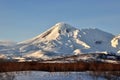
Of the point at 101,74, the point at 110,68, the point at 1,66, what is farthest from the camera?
the point at 110,68

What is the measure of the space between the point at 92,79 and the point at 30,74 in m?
6.22

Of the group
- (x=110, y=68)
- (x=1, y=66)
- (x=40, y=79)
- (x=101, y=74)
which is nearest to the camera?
(x=40, y=79)

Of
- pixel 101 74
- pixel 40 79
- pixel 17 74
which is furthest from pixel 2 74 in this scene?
pixel 101 74

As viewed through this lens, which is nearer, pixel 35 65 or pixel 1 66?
pixel 1 66

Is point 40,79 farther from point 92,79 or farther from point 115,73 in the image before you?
point 115,73

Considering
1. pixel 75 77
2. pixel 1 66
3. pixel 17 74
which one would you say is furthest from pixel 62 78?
pixel 1 66

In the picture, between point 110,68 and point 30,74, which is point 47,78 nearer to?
point 30,74

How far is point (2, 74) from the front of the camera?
43156mm

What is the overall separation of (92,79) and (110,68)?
509 inches

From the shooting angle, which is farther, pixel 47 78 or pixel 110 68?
pixel 110 68

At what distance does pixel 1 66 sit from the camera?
167 ft

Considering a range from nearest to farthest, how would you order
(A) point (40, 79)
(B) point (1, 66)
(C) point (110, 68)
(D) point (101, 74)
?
1. (A) point (40, 79)
2. (D) point (101, 74)
3. (B) point (1, 66)
4. (C) point (110, 68)

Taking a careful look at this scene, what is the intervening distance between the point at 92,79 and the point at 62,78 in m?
3.09

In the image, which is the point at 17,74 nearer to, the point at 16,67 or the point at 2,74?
the point at 2,74
